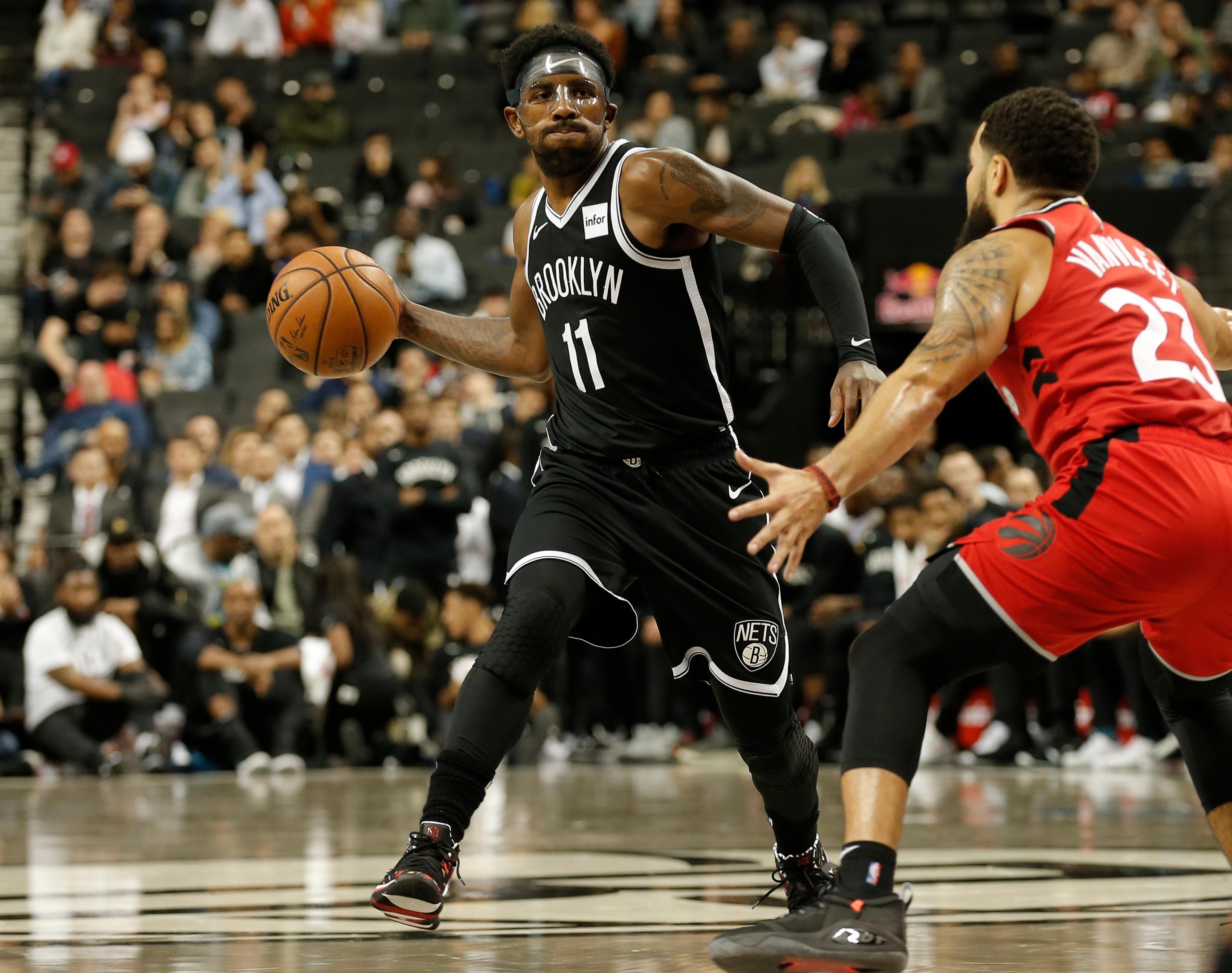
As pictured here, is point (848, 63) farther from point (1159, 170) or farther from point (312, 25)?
point (312, 25)

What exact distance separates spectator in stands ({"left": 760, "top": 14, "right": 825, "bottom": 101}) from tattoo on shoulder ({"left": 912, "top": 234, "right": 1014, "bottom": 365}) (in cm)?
1450

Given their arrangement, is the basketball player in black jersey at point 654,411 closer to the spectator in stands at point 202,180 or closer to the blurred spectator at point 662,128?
the blurred spectator at point 662,128

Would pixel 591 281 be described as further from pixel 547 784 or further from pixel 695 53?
pixel 695 53

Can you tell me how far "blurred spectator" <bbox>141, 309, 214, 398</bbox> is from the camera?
15234 millimetres

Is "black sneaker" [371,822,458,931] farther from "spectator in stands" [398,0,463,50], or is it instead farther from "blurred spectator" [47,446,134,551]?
"spectator in stands" [398,0,463,50]

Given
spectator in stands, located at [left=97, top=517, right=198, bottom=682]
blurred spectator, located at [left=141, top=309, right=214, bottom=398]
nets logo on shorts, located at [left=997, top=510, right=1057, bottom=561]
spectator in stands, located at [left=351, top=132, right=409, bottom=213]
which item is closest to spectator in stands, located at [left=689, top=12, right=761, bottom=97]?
spectator in stands, located at [left=351, top=132, right=409, bottom=213]

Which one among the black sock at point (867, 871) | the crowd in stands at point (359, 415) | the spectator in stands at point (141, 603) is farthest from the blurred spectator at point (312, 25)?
the black sock at point (867, 871)

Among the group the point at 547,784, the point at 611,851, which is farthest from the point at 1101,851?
the point at 547,784

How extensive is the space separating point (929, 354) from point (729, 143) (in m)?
13.3

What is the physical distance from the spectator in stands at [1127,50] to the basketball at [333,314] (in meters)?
13.2

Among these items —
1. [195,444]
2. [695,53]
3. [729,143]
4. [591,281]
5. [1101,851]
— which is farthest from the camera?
[695,53]

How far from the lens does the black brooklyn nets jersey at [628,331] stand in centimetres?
481

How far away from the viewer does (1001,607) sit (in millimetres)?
3568

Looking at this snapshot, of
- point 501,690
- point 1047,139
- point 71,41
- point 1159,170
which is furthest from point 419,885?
point 71,41
